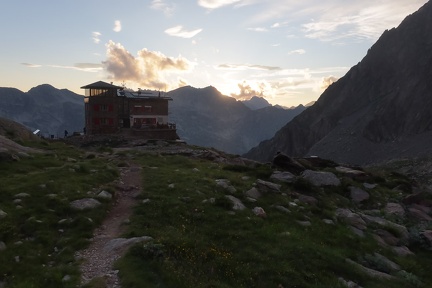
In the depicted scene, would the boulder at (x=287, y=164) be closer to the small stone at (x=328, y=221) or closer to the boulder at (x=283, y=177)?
the boulder at (x=283, y=177)

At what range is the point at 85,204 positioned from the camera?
64.0 ft

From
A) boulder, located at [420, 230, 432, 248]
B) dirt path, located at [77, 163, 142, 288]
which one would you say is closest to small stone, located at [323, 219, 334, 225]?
boulder, located at [420, 230, 432, 248]

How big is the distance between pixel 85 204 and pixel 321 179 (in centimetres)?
1908

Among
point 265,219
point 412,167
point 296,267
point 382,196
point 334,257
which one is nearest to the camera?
point 296,267

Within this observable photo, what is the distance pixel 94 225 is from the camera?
17.5m

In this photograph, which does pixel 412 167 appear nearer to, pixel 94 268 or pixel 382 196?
pixel 382 196

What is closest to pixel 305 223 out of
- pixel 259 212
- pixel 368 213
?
pixel 259 212

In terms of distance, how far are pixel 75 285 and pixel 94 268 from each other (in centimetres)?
138

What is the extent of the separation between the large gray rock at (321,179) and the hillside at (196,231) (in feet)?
1.03

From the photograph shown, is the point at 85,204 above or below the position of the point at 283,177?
above

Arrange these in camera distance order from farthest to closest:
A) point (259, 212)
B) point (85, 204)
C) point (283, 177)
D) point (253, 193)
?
1. point (283, 177)
2. point (253, 193)
3. point (259, 212)
4. point (85, 204)

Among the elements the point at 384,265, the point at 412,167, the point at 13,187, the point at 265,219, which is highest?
the point at 13,187

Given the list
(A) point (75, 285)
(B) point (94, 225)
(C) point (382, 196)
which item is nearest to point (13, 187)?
(B) point (94, 225)

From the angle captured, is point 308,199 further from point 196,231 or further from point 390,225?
point 196,231
